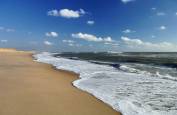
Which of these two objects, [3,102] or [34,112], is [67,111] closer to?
[34,112]

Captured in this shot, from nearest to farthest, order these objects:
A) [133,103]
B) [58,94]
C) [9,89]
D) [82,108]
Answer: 1. [82,108]
2. [133,103]
3. [58,94]
4. [9,89]

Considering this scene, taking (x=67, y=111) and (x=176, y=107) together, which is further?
(x=176, y=107)

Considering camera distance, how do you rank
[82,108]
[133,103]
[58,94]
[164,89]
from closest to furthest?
[82,108] → [133,103] → [58,94] → [164,89]

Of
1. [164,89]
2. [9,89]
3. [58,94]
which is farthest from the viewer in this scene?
[164,89]

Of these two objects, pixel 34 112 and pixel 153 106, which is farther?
pixel 153 106

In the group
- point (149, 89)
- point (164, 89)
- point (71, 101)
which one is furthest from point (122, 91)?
point (71, 101)

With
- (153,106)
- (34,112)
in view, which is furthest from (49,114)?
(153,106)

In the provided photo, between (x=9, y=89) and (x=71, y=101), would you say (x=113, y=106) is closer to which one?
(x=71, y=101)

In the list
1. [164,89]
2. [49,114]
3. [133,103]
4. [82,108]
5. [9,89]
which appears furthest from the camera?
[164,89]
